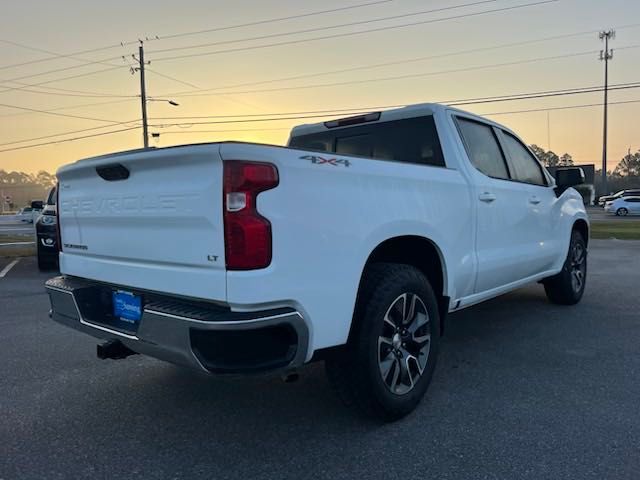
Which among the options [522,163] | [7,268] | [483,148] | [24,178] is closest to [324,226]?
[483,148]

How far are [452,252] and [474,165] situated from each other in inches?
34.9

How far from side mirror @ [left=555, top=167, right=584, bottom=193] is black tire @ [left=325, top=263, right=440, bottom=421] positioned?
290 cm

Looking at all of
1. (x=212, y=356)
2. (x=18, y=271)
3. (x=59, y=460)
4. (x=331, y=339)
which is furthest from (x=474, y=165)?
(x=18, y=271)

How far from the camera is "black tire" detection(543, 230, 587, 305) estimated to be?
592 cm

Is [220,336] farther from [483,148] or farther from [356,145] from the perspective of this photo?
[483,148]

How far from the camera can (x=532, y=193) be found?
16.2ft

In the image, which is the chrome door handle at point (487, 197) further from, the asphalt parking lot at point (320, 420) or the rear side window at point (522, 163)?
the asphalt parking lot at point (320, 420)

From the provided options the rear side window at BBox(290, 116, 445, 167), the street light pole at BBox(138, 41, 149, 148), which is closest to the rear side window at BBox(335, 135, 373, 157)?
the rear side window at BBox(290, 116, 445, 167)

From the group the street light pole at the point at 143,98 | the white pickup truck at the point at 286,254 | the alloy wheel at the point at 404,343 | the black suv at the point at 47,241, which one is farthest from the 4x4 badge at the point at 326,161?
the street light pole at the point at 143,98

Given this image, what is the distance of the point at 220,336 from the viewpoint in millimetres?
2340

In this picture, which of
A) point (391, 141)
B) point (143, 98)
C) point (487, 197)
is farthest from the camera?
point (143, 98)

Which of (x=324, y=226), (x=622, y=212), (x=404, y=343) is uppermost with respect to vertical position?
(x=324, y=226)

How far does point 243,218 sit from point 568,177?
4.25 metres

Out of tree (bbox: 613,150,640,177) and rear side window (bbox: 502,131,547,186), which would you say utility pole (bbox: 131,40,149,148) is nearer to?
→ rear side window (bbox: 502,131,547,186)
